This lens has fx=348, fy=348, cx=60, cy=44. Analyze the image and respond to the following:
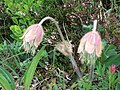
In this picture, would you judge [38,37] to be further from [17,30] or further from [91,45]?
[17,30]

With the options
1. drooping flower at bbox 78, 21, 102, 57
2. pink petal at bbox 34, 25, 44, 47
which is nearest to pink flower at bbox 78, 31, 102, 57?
drooping flower at bbox 78, 21, 102, 57

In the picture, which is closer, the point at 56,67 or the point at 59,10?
the point at 56,67

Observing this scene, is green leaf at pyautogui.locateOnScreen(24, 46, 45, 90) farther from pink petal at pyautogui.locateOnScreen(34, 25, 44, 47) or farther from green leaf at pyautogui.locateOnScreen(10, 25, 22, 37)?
green leaf at pyautogui.locateOnScreen(10, 25, 22, 37)

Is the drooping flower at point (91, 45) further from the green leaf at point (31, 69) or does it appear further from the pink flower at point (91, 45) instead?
the green leaf at point (31, 69)

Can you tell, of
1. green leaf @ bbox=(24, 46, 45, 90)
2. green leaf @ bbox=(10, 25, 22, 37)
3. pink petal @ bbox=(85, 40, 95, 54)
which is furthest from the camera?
green leaf @ bbox=(10, 25, 22, 37)

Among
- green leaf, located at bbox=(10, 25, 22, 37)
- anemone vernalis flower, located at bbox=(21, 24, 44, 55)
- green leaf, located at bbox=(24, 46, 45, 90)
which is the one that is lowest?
green leaf, located at bbox=(24, 46, 45, 90)

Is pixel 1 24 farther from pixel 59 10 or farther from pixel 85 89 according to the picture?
pixel 85 89

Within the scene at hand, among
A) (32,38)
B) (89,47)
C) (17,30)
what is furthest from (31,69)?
(17,30)

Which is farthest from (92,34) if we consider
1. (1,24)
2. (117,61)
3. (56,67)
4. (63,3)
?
(1,24)

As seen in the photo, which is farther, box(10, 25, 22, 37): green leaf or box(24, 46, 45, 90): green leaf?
box(10, 25, 22, 37): green leaf

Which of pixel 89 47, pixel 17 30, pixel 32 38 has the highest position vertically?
pixel 17 30

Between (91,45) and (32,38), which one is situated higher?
(32,38)
